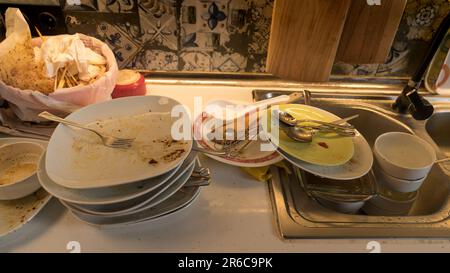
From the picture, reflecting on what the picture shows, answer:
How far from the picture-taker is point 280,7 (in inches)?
27.2

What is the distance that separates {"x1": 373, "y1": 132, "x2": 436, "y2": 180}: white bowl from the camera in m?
0.66

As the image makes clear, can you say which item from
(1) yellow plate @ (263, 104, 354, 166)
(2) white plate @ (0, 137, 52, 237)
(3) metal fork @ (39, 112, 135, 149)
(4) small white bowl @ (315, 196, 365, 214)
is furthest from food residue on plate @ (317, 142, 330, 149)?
(2) white plate @ (0, 137, 52, 237)

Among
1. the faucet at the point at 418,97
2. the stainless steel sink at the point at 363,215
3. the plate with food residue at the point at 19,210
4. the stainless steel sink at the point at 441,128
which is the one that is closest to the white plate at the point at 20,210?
the plate with food residue at the point at 19,210

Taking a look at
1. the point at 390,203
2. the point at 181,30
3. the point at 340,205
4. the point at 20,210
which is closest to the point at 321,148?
the point at 340,205

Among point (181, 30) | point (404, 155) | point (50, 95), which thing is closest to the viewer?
point (50, 95)

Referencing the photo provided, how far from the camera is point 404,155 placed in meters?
0.73

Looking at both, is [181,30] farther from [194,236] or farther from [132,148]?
[194,236]

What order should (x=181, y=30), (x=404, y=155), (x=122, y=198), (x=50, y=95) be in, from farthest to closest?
(x=181, y=30) → (x=404, y=155) → (x=50, y=95) → (x=122, y=198)

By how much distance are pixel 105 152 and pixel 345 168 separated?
452mm

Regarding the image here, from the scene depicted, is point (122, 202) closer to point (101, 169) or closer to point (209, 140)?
point (101, 169)

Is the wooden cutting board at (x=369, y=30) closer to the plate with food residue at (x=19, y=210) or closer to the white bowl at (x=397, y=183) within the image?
the white bowl at (x=397, y=183)

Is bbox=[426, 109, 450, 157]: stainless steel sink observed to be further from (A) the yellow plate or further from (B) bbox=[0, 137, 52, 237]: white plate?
(B) bbox=[0, 137, 52, 237]: white plate

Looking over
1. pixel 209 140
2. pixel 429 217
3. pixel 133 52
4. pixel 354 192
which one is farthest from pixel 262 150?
pixel 133 52

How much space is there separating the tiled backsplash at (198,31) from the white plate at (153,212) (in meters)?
0.44
